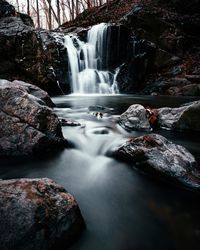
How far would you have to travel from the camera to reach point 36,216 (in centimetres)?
202

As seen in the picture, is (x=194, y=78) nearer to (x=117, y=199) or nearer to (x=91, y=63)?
(x=91, y=63)

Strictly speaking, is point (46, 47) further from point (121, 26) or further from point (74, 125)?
point (74, 125)

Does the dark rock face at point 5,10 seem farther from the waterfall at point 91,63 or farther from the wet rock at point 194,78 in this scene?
the wet rock at point 194,78

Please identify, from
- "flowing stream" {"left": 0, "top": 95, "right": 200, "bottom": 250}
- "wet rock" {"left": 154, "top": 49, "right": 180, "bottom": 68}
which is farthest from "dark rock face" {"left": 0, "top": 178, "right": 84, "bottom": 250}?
"wet rock" {"left": 154, "top": 49, "right": 180, "bottom": 68}

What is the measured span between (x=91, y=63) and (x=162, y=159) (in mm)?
12156

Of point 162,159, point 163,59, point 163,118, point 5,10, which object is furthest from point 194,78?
point 5,10

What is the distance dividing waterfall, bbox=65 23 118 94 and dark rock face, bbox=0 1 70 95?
28.0 inches

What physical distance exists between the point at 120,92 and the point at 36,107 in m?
10.6

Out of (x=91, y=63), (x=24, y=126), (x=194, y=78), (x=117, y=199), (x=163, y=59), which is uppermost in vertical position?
(x=163, y=59)

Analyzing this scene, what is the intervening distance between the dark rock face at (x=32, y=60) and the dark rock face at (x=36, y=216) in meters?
11.0

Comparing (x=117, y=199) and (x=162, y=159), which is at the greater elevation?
(x=162, y=159)

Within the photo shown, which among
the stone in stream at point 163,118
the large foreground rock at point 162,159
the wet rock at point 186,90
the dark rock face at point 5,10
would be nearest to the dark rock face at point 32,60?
the dark rock face at point 5,10

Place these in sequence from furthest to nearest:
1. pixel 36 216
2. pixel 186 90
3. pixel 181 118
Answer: pixel 186 90, pixel 181 118, pixel 36 216

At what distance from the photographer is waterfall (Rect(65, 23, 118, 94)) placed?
13.8m
